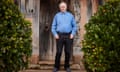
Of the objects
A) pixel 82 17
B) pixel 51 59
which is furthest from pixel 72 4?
pixel 51 59

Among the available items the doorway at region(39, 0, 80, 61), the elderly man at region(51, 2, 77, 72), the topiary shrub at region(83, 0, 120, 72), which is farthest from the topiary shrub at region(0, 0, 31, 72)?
the doorway at region(39, 0, 80, 61)

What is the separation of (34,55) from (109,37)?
4.01 metres

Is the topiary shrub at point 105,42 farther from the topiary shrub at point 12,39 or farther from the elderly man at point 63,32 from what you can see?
the elderly man at point 63,32

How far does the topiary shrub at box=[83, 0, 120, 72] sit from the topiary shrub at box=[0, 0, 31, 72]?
1269mm

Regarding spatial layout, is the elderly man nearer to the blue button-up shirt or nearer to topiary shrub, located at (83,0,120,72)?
the blue button-up shirt

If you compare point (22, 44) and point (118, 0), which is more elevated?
point (118, 0)

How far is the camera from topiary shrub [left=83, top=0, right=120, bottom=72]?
9500 mm

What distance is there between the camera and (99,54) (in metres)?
9.59

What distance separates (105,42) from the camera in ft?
31.3

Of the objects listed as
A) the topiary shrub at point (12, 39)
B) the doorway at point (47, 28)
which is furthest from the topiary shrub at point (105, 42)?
the doorway at point (47, 28)

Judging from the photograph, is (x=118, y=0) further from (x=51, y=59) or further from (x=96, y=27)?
(x=51, y=59)

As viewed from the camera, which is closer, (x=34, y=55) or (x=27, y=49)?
(x=27, y=49)

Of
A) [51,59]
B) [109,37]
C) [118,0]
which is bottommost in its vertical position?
[51,59]

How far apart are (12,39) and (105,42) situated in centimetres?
187
